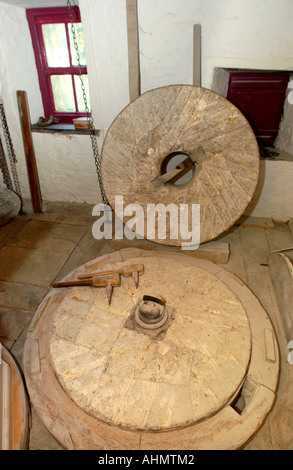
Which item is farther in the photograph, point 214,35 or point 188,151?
point 214,35

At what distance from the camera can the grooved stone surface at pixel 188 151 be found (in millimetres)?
2727

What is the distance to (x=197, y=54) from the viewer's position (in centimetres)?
323

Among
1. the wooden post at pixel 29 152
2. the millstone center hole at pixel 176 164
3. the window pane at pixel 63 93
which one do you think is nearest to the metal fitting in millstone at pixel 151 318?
the millstone center hole at pixel 176 164

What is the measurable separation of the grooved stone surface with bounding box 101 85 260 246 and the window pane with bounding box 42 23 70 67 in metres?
2.22

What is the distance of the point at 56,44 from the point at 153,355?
4587mm

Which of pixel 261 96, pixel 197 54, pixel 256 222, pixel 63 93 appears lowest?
pixel 256 222

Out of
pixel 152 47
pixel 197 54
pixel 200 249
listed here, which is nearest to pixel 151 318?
pixel 200 249

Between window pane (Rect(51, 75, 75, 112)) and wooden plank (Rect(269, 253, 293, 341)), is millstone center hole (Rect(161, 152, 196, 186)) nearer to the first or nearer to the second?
wooden plank (Rect(269, 253, 293, 341))

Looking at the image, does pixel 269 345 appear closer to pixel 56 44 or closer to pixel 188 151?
pixel 188 151

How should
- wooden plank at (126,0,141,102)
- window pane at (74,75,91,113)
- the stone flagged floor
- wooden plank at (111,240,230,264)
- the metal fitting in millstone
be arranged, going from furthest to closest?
1. window pane at (74,75,91,113)
2. wooden plank at (111,240,230,264)
3. wooden plank at (126,0,141,102)
4. the metal fitting in millstone
5. the stone flagged floor

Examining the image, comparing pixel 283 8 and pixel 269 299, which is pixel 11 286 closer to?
pixel 269 299

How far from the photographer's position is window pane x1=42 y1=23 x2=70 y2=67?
162 inches

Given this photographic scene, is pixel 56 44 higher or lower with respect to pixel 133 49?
higher

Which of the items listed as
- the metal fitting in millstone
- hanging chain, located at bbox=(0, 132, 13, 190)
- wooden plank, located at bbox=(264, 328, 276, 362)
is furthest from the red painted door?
hanging chain, located at bbox=(0, 132, 13, 190)
